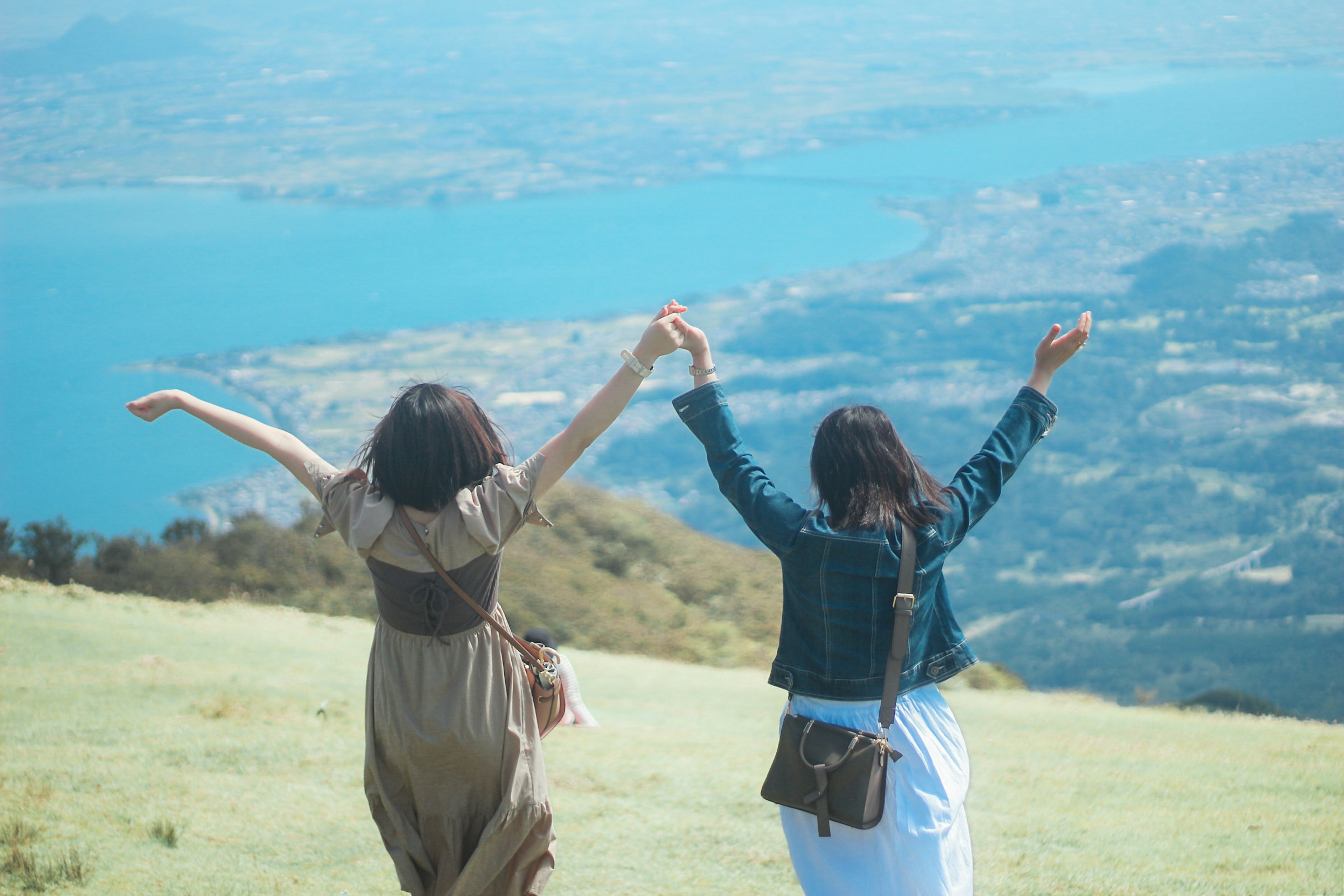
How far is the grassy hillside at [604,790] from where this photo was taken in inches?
161

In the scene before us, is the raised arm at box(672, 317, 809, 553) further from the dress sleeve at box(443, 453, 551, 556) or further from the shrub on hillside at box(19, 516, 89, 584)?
the shrub on hillside at box(19, 516, 89, 584)

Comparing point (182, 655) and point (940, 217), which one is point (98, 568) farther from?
point (940, 217)

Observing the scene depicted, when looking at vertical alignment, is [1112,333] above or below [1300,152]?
below

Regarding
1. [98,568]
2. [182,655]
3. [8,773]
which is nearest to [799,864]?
[8,773]

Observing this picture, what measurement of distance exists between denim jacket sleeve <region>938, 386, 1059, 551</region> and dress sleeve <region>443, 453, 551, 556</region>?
99cm

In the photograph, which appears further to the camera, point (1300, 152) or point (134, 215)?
point (134, 215)

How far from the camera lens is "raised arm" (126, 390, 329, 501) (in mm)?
2572

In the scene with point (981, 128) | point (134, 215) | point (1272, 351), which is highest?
point (981, 128)

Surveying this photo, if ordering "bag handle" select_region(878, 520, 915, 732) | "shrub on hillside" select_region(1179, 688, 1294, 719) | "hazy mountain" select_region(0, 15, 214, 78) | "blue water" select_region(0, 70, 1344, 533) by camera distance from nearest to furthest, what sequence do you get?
"bag handle" select_region(878, 520, 915, 732) → "shrub on hillside" select_region(1179, 688, 1294, 719) → "blue water" select_region(0, 70, 1344, 533) → "hazy mountain" select_region(0, 15, 214, 78)

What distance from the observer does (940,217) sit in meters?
119

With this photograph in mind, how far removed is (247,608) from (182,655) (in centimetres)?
333

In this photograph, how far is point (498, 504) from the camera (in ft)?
7.90

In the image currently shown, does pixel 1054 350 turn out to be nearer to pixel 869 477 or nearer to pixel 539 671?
pixel 869 477

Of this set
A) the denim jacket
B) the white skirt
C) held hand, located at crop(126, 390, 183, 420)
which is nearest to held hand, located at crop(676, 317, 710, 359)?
the denim jacket
